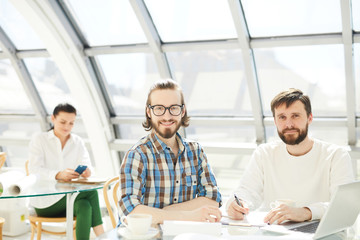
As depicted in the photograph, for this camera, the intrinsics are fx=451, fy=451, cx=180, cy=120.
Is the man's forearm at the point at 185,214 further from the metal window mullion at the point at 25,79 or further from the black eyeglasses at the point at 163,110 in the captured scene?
the metal window mullion at the point at 25,79

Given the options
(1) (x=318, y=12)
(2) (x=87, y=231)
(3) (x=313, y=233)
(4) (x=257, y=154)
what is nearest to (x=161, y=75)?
(1) (x=318, y=12)

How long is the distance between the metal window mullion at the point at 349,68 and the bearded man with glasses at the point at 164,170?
8.92 ft

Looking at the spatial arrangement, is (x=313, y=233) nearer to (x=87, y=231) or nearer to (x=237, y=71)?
(x=87, y=231)

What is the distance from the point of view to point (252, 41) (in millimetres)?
5109

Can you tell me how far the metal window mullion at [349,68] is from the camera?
4398 mm

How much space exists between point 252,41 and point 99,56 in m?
2.15

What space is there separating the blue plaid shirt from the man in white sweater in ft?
0.78

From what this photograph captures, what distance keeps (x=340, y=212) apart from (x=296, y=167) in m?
0.83

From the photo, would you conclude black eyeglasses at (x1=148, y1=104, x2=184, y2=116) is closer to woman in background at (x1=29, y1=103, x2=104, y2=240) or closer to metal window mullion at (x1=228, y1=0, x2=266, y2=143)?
woman in background at (x1=29, y1=103, x2=104, y2=240)

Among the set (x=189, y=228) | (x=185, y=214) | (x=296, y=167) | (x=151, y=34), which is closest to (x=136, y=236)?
(x=189, y=228)

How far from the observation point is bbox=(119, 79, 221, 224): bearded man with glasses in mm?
2162

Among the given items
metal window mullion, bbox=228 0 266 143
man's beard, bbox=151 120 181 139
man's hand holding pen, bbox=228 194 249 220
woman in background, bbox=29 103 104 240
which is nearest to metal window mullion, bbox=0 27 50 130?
woman in background, bbox=29 103 104 240

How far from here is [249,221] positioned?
6.66 feet

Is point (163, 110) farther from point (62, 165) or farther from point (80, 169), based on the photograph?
point (62, 165)
